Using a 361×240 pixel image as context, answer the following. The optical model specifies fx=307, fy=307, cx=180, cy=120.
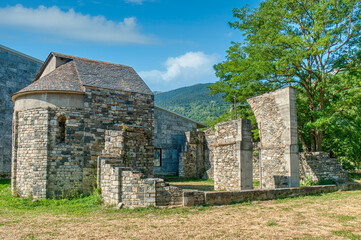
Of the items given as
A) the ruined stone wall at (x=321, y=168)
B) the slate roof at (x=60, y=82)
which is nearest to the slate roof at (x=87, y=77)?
the slate roof at (x=60, y=82)

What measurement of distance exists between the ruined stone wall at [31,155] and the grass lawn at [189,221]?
120 centimetres

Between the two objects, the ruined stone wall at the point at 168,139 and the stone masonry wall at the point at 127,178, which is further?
the ruined stone wall at the point at 168,139

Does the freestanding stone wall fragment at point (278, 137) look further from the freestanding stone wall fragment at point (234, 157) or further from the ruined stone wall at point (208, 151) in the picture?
the ruined stone wall at point (208, 151)

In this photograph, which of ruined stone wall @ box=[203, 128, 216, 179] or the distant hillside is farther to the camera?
the distant hillside

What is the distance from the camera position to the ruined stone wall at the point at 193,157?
80.7ft

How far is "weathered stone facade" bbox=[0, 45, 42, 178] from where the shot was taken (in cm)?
1984

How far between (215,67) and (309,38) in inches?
357

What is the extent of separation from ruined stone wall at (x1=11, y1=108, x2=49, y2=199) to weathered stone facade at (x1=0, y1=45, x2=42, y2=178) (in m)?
7.10

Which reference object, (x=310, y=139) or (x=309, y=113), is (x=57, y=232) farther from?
(x=310, y=139)

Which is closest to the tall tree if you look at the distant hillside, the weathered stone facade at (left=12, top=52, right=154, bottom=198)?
the weathered stone facade at (left=12, top=52, right=154, bottom=198)

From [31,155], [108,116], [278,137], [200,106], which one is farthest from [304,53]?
[200,106]

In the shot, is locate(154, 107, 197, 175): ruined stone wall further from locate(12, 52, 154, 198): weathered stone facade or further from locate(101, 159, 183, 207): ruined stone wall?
locate(101, 159, 183, 207): ruined stone wall

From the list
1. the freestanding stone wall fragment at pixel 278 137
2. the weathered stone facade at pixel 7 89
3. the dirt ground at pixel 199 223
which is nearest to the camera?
the dirt ground at pixel 199 223

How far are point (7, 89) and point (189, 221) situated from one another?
17.3 m
